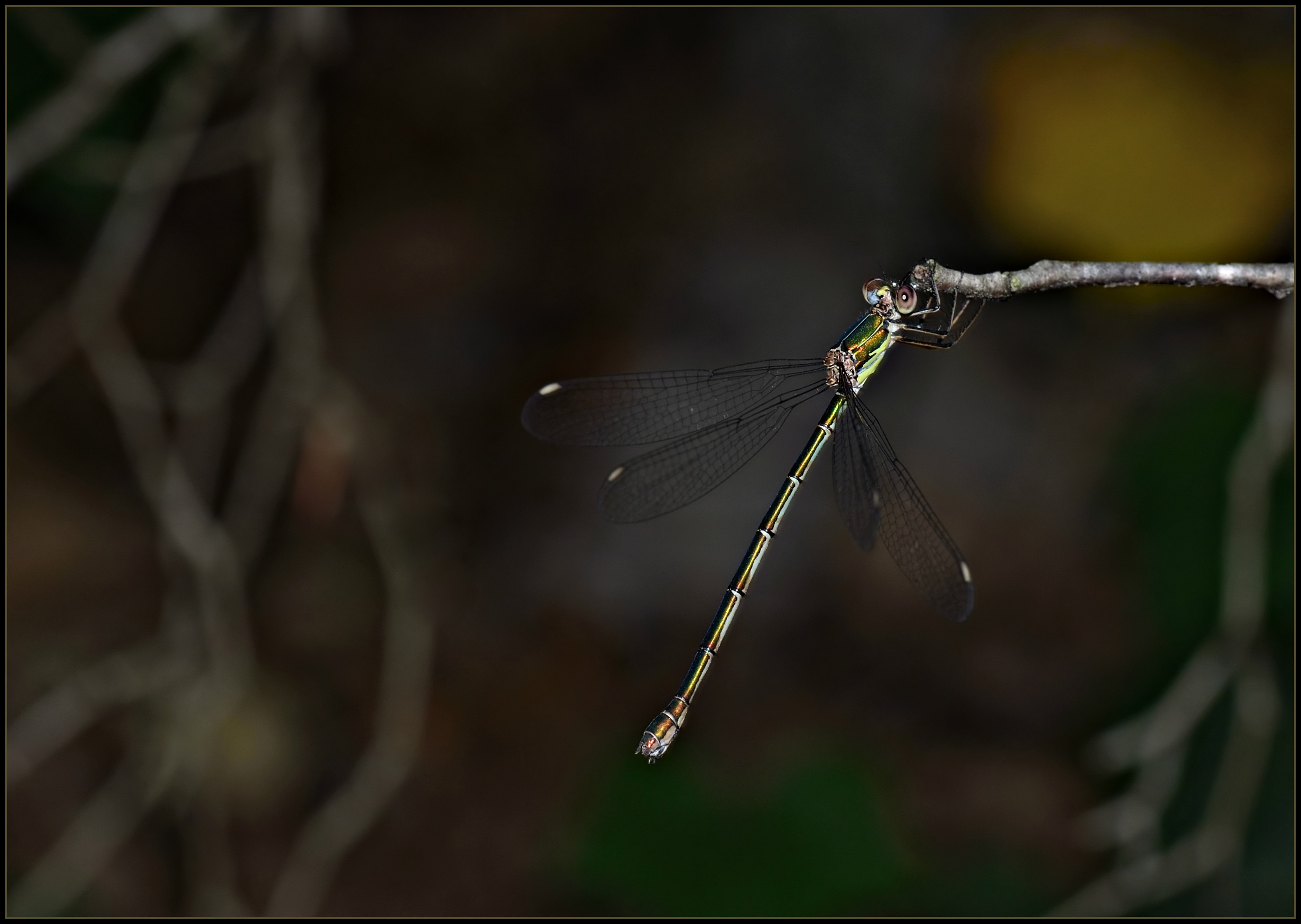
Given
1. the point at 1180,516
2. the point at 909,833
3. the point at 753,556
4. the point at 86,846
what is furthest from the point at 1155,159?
the point at 86,846

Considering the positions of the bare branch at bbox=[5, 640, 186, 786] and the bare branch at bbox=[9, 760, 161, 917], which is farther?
the bare branch at bbox=[5, 640, 186, 786]

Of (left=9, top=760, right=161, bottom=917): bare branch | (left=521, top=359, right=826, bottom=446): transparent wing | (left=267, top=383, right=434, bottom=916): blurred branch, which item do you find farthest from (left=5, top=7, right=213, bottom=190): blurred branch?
(left=9, top=760, right=161, bottom=917): bare branch

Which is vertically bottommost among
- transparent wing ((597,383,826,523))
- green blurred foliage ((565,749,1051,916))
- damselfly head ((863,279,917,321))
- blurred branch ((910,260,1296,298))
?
green blurred foliage ((565,749,1051,916))

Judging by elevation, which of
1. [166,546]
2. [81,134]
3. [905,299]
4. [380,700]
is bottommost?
[380,700]

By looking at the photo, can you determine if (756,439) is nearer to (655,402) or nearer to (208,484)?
(655,402)

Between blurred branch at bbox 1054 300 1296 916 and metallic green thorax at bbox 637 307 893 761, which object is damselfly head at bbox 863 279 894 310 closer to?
metallic green thorax at bbox 637 307 893 761

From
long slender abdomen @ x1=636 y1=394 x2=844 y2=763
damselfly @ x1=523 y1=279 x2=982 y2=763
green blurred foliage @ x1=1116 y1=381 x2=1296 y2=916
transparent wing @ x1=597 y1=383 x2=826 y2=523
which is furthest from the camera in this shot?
green blurred foliage @ x1=1116 y1=381 x2=1296 y2=916

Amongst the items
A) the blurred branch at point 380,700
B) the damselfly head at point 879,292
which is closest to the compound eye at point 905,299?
the damselfly head at point 879,292
